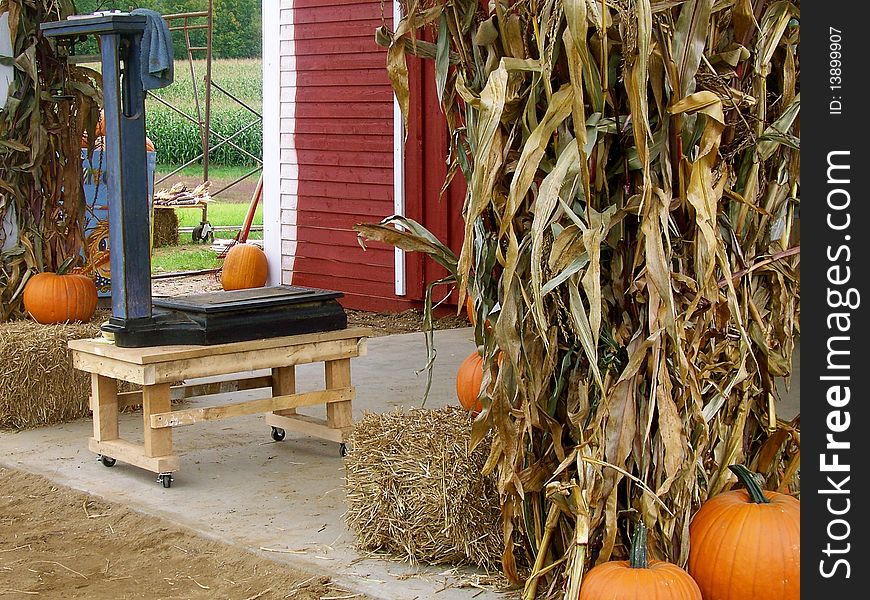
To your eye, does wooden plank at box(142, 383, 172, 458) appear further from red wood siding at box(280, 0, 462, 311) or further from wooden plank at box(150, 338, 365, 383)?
red wood siding at box(280, 0, 462, 311)

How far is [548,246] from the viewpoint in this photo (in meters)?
3.15

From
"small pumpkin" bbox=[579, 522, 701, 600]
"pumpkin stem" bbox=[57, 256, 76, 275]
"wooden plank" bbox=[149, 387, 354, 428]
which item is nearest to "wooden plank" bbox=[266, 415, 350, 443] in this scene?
"wooden plank" bbox=[149, 387, 354, 428]

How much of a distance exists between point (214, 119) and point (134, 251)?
752 inches

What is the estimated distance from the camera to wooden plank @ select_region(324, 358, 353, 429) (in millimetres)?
5336

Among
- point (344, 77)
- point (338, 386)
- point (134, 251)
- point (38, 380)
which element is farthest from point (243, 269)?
point (134, 251)

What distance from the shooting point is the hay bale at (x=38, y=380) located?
230 inches

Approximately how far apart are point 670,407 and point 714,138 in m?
0.70

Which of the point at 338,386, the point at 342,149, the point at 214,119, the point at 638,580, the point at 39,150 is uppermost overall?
the point at 214,119

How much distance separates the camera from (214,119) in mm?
23531

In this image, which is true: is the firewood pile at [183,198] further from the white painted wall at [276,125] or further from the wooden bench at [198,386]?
the wooden bench at [198,386]

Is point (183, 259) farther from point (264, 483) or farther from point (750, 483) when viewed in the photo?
point (750, 483)

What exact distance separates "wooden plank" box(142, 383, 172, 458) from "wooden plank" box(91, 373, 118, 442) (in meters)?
0.35

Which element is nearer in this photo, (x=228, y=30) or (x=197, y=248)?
(x=197, y=248)

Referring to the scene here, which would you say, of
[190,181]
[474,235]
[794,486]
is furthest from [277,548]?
[190,181]
